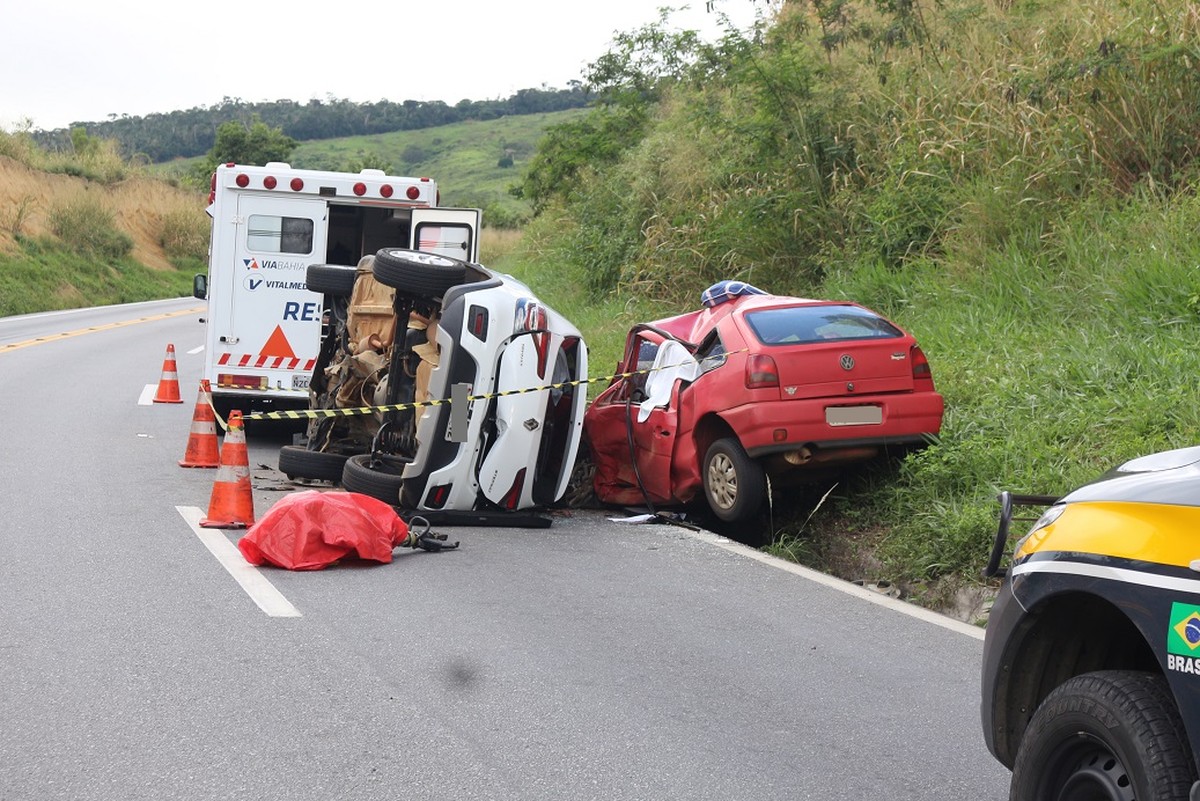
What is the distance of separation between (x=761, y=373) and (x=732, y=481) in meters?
0.77

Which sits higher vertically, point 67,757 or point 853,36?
point 853,36

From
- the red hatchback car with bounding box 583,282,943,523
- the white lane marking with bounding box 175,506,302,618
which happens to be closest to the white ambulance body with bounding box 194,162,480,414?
the white lane marking with bounding box 175,506,302,618

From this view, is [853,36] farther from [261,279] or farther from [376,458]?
[376,458]

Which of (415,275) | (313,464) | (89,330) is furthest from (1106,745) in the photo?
(89,330)

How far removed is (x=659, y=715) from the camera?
17.8 ft

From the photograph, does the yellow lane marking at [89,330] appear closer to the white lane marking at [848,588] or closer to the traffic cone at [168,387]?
the traffic cone at [168,387]

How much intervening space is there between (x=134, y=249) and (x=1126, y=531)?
5290 centimetres

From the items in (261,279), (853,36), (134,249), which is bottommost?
(134,249)

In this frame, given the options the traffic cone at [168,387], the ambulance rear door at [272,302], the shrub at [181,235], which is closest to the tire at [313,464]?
the ambulance rear door at [272,302]

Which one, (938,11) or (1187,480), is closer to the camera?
(1187,480)

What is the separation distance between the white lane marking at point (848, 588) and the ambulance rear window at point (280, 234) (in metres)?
5.73

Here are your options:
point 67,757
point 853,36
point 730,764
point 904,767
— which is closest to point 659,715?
point 730,764

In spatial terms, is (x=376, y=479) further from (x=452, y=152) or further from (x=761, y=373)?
(x=452, y=152)

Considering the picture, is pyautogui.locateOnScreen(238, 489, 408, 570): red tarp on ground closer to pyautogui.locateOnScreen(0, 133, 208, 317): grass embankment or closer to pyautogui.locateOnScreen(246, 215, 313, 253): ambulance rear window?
pyautogui.locateOnScreen(246, 215, 313, 253): ambulance rear window
